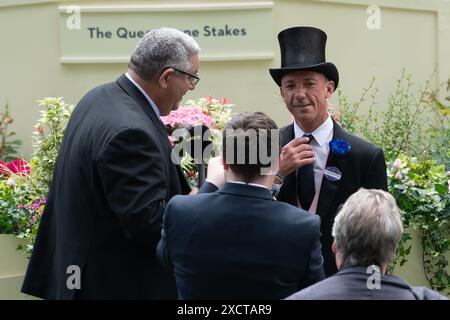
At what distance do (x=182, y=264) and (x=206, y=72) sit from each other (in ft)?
16.4

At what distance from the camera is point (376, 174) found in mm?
4387

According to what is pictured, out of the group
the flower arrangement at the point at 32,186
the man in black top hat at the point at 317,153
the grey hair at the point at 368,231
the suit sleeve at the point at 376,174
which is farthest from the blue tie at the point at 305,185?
the flower arrangement at the point at 32,186

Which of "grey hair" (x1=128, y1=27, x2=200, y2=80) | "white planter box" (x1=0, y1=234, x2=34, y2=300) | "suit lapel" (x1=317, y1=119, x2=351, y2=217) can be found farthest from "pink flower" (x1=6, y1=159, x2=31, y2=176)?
"suit lapel" (x1=317, y1=119, x2=351, y2=217)

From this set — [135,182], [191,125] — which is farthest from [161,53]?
[191,125]

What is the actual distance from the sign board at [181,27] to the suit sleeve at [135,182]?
14.5 ft

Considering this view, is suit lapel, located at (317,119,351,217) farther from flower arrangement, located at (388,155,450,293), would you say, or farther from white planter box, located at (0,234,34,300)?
white planter box, located at (0,234,34,300)

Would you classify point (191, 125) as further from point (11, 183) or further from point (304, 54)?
point (11, 183)

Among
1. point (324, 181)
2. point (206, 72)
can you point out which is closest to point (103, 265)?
point (324, 181)

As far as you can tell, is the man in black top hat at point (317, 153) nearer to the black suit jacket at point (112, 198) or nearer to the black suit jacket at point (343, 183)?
the black suit jacket at point (343, 183)

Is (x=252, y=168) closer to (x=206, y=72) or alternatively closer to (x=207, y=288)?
(x=207, y=288)

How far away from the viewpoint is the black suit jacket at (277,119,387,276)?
4336 millimetres

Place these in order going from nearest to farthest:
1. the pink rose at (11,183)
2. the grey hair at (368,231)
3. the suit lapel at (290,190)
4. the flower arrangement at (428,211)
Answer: the grey hair at (368,231) < the suit lapel at (290,190) < the flower arrangement at (428,211) < the pink rose at (11,183)

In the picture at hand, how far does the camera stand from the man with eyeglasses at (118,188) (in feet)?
12.7
